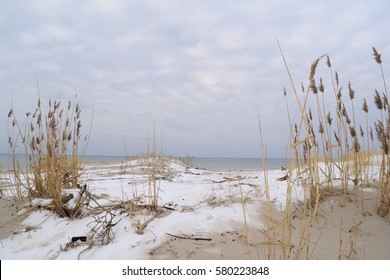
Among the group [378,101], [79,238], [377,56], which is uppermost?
[377,56]

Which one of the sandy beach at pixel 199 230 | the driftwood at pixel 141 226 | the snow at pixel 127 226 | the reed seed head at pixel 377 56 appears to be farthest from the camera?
the reed seed head at pixel 377 56

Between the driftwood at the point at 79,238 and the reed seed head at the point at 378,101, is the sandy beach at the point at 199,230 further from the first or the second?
the reed seed head at the point at 378,101

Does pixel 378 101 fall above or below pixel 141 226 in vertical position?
above

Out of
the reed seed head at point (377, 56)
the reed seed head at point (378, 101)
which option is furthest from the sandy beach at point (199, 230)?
the reed seed head at point (377, 56)

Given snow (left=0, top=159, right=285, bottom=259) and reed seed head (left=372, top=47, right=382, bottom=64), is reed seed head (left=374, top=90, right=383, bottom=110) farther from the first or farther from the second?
snow (left=0, top=159, right=285, bottom=259)

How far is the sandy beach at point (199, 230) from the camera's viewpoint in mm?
1420

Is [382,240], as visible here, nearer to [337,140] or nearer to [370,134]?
[337,140]

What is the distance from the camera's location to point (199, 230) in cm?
169

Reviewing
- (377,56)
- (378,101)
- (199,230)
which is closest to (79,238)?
(199,230)

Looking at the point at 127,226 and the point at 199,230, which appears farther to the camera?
the point at 127,226

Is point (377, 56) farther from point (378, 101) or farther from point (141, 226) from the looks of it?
point (141, 226)

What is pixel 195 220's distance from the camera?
185 centimetres

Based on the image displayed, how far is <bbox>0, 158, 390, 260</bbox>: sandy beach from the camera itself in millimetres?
1420
